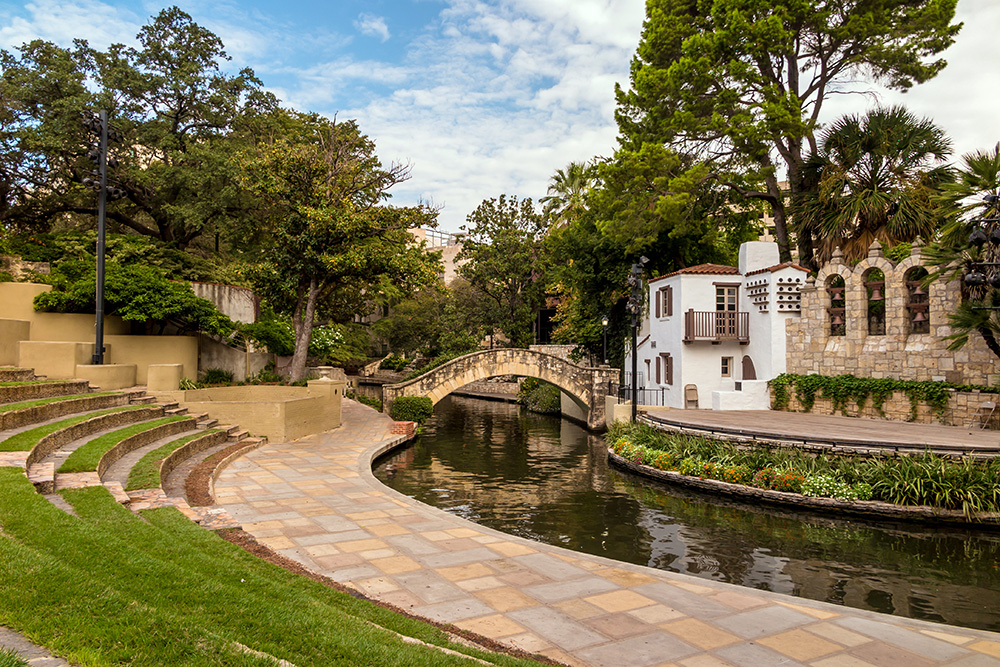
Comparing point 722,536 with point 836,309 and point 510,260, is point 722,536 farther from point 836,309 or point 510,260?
point 510,260

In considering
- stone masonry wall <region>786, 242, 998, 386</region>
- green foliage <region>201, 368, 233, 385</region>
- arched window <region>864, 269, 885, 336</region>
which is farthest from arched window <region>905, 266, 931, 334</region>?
green foliage <region>201, 368, 233, 385</region>

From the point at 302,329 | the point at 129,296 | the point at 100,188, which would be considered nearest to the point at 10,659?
the point at 100,188

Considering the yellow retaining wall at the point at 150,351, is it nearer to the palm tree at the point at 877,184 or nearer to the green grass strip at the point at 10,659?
the green grass strip at the point at 10,659

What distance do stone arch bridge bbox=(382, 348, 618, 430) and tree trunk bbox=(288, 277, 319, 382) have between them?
4572 mm

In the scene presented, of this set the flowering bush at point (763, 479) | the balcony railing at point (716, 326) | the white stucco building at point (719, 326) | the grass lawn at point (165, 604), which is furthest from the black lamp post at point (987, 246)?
the grass lawn at point (165, 604)

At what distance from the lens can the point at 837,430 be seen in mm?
16219

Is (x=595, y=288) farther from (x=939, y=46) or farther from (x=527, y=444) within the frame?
(x=939, y=46)

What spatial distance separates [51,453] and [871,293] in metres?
25.1

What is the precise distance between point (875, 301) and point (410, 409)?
61.6 ft

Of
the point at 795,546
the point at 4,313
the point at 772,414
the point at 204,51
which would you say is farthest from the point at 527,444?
the point at 204,51

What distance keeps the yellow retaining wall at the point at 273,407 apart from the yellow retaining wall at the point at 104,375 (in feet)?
4.36

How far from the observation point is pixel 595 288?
31141 millimetres

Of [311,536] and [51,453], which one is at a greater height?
[51,453]

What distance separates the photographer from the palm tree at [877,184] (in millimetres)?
20531
